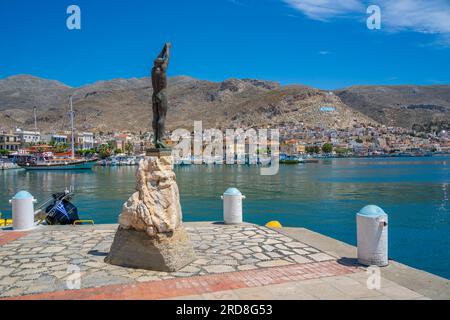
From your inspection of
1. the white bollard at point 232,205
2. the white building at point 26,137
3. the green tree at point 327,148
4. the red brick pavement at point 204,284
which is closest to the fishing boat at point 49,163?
the white building at point 26,137

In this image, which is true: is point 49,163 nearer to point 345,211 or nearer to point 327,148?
point 345,211

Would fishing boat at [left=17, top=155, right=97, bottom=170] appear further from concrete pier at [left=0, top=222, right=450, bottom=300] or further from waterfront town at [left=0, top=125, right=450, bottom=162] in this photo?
concrete pier at [left=0, top=222, right=450, bottom=300]

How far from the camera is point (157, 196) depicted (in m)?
6.70

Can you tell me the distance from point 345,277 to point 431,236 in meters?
12.8

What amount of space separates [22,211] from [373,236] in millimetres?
8347

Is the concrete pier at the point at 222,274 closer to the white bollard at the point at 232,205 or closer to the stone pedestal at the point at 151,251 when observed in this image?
the stone pedestal at the point at 151,251

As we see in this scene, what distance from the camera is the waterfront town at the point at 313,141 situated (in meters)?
122

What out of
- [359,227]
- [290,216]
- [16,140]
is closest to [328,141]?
[16,140]

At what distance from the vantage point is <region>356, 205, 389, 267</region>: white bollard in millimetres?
6230

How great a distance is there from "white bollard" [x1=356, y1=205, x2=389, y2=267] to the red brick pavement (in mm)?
373

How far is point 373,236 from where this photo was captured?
6.27m

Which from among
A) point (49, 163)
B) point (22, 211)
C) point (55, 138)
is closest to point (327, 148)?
point (49, 163)
